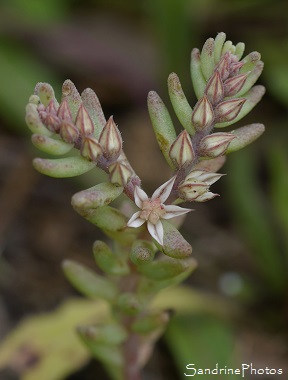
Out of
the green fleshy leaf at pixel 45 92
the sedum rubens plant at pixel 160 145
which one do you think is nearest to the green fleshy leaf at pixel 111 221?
the sedum rubens plant at pixel 160 145

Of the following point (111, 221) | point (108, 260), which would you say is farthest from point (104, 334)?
point (111, 221)

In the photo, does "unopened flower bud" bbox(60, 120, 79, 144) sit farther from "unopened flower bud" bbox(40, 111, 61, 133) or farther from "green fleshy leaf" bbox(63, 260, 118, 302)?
"green fleshy leaf" bbox(63, 260, 118, 302)

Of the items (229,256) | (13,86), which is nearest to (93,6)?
(13,86)

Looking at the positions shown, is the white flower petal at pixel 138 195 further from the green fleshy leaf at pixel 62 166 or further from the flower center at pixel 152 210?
the green fleshy leaf at pixel 62 166

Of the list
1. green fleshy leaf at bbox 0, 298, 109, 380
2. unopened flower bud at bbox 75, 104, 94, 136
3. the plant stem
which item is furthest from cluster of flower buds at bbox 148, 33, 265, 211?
green fleshy leaf at bbox 0, 298, 109, 380

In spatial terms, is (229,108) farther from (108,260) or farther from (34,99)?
(108,260)

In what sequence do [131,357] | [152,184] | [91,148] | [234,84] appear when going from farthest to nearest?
[152,184], [131,357], [234,84], [91,148]

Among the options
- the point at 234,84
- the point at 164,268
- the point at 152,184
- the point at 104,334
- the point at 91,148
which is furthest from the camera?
the point at 152,184
